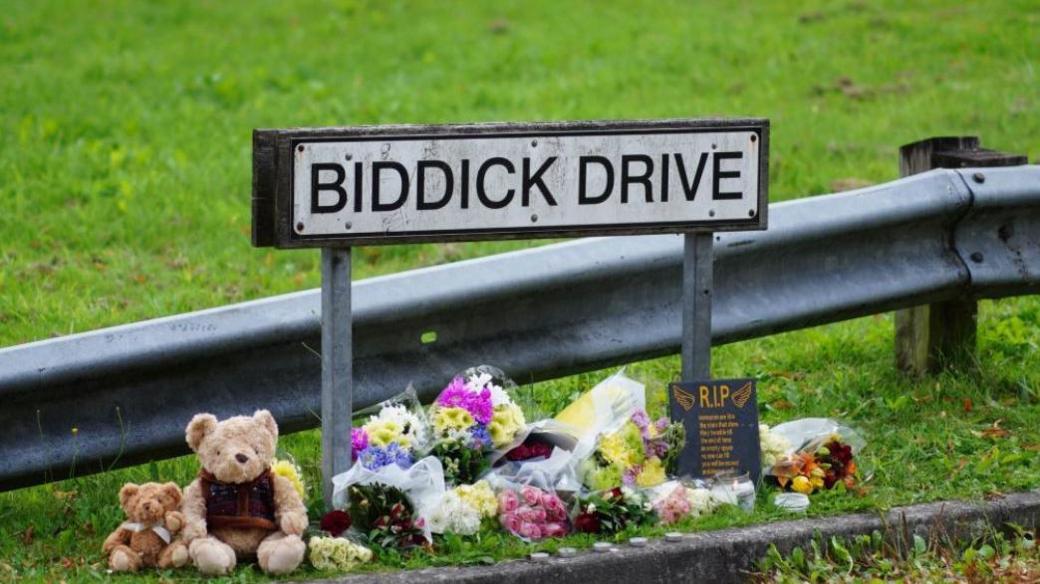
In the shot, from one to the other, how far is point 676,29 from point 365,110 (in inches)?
124

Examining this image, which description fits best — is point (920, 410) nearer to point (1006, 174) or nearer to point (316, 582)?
point (1006, 174)

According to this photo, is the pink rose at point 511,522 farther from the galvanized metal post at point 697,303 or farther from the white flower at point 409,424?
the galvanized metal post at point 697,303

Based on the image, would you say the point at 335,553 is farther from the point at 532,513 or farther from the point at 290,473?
the point at 532,513

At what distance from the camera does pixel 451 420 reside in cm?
439

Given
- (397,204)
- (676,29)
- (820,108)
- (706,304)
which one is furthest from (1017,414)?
(676,29)

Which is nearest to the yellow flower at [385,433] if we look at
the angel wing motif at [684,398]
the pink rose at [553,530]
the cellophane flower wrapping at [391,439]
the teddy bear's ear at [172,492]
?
the cellophane flower wrapping at [391,439]

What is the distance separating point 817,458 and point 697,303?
0.59 metres

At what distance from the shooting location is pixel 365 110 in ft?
31.8

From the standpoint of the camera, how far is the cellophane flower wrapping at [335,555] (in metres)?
3.96

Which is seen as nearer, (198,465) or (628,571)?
(628,571)

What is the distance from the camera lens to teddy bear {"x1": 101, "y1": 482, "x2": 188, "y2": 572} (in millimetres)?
3949

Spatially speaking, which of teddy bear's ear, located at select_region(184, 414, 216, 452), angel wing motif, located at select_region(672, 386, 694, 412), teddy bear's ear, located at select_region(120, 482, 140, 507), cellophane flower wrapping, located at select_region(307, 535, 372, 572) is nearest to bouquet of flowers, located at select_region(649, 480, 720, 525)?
angel wing motif, located at select_region(672, 386, 694, 412)

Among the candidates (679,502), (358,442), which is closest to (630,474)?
(679,502)

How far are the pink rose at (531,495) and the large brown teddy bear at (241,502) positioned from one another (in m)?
0.60
